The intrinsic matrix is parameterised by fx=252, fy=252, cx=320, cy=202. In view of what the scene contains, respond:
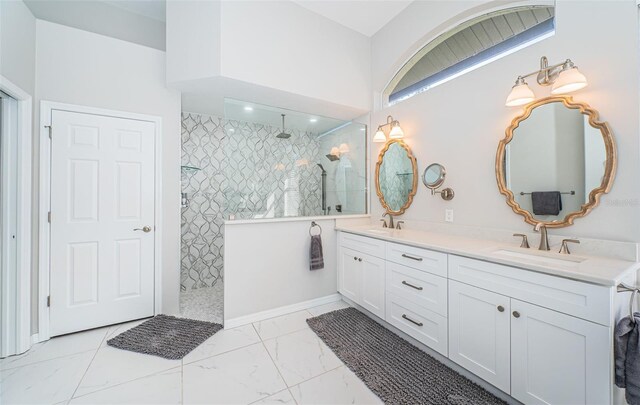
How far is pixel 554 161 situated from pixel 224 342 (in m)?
2.93

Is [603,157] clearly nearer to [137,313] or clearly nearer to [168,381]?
[168,381]

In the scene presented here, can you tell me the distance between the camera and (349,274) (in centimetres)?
285

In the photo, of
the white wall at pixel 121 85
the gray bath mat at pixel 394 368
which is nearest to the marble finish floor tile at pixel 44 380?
the white wall at pixel 121 85

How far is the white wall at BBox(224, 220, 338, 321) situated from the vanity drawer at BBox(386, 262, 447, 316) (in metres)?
0.96

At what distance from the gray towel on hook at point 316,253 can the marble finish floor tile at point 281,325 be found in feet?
1.71

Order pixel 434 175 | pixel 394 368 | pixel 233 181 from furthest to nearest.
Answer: pixel 233 181, pixel 434 175, pixel 394 368

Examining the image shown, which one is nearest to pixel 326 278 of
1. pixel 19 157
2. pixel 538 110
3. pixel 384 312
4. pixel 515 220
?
pixel 384 312

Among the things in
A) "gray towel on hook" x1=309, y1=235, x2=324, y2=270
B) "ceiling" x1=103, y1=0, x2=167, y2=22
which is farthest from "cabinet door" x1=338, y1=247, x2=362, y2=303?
"ceiling" x1=103, y1=0, x2=167, y2=22

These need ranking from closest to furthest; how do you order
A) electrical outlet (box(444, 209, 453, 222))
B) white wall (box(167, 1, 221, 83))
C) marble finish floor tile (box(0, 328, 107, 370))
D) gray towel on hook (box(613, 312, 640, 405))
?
1. gray towel on hook (box(613, 312, 640, 405))
2. marble finish floor tile (box(0, 328, 107, 370))
3. white wall (box(167, 1, 221, 83))
4. electrical outlet (box(444, 209, 453, 222))

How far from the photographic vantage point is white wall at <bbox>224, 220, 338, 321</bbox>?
2.51m

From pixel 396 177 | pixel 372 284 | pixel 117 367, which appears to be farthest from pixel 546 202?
pixel 117 367

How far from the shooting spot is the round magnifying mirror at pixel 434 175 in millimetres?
2418

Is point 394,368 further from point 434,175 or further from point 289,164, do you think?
point 289,164

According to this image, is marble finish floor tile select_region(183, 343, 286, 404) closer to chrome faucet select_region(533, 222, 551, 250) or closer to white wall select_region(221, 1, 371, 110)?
chrome faucet select_region(533, 222, 551, 250)
